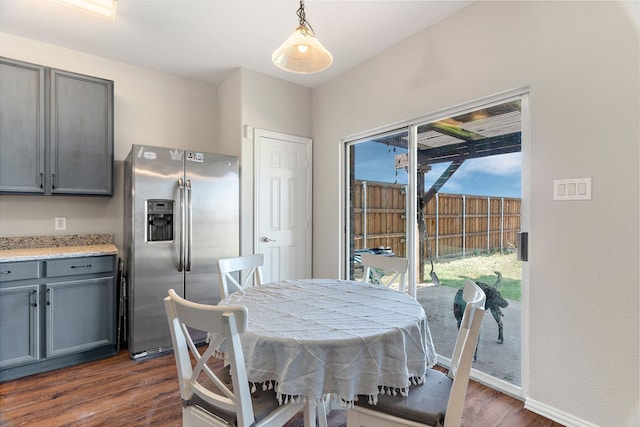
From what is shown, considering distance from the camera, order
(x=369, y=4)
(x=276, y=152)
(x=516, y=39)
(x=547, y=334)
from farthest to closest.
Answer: (x=276, y=152) < (x=369, y=4) < (x=516, y=39) < (x=547, y=334)

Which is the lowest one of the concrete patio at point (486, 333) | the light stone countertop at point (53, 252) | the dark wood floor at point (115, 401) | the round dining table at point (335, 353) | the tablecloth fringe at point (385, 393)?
the dark wood floor at point (115, 401)

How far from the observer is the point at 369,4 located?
2260 mm

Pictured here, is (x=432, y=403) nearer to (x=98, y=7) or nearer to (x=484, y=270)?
(x=484, y=270)

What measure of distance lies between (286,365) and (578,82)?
2149mm

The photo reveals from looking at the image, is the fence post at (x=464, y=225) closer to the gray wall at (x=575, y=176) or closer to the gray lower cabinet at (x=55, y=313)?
the gray wall at (x=575, y=176)

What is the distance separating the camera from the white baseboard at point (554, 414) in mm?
1758

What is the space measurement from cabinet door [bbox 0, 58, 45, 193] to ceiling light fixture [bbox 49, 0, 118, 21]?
79 cm

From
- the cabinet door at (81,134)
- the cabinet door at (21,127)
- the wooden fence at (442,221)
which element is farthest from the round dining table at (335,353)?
the cabinet door at (21,127)

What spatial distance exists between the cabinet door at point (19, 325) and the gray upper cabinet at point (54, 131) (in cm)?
81

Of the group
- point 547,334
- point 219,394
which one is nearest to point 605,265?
point 547,334

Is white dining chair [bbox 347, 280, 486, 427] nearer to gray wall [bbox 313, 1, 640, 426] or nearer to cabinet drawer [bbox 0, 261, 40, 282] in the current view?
gray wall [bbox 313, 1, 640, 426]

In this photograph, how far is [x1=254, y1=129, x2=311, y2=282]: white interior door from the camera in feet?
11.1

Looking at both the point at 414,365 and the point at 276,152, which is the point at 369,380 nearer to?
the point at 414,365

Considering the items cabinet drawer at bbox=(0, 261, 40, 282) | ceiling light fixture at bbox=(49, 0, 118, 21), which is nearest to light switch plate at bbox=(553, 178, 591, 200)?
ceiling light fixture at bbox=(49, 0, 118, 21)
